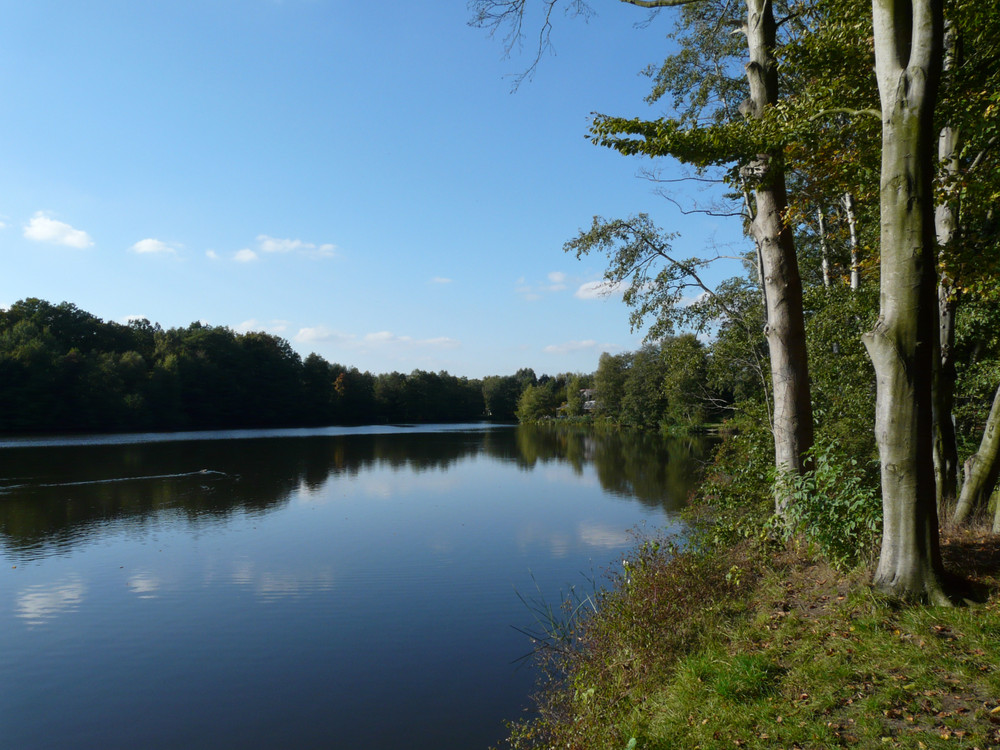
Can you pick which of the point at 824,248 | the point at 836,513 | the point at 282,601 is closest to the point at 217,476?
the point at 282,601

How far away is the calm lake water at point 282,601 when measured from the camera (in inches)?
248

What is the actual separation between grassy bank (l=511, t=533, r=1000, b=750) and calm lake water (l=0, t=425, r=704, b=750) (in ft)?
4.73

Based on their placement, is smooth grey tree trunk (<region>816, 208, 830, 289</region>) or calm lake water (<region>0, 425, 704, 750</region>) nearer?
calm lake water (<region>0, 425, 704, 750</region>)

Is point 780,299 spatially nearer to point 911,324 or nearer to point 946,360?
point 911,324

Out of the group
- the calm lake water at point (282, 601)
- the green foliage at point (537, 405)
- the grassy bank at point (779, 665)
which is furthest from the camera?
the green foliage at point (537, 405)

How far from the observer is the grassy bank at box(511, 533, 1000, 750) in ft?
11.1

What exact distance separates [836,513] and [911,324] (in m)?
1.81

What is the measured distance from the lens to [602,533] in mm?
14383

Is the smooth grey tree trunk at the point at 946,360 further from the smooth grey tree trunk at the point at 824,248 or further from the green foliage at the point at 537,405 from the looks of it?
the green foliage at the point at 537,405

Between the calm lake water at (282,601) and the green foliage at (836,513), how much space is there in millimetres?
3386

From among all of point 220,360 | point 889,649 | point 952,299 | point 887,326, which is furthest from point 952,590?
point 220,360

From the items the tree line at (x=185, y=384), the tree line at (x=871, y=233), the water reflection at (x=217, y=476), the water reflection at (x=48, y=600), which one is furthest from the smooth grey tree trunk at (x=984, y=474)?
the tree line at (x=185, y=384)

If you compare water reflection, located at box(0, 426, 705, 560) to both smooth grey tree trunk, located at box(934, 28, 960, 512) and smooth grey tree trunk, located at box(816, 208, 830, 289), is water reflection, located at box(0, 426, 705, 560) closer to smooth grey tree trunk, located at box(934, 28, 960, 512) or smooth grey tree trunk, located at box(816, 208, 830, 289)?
smooth grey tree trunk, located at box(934, 28, 960, 512)

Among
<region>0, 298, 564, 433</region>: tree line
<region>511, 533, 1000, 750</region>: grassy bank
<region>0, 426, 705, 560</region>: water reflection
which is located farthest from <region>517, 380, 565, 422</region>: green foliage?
<region>511, 533, 1000, 750</region>: grassy bank
